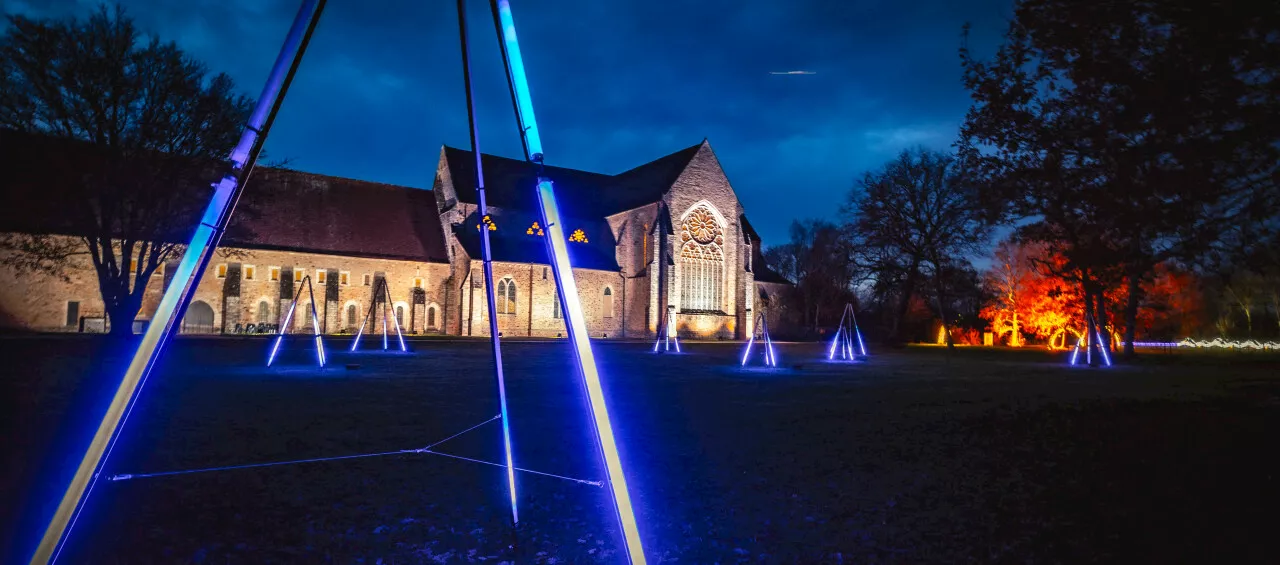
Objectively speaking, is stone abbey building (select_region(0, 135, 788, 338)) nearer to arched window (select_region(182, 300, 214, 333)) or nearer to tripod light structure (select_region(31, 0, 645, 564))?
arched window (select_region(182, 300, 214, 333))

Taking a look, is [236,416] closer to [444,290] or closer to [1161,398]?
[1161,398]

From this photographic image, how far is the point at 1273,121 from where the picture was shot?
6738 mm

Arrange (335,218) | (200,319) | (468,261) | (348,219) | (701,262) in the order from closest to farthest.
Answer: (200,319) < (468,261) < (335,218) < (348,219) < (701,262)

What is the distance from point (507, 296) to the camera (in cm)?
4381

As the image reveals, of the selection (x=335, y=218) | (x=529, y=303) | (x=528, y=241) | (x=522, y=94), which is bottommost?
(x=522, y=94)

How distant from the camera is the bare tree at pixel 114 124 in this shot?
17.2 m

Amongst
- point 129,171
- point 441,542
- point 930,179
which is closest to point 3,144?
point 129,171

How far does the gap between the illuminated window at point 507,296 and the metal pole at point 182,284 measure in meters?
40.8

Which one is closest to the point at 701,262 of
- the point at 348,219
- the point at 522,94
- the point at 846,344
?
the point at 846,344

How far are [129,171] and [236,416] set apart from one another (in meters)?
12.8

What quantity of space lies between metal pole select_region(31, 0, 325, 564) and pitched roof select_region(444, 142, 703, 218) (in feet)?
143

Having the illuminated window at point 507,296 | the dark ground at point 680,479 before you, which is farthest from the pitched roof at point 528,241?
the dark ground at point 680,479

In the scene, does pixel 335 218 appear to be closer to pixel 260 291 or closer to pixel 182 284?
pixel 260 291

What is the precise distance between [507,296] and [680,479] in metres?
39.0
